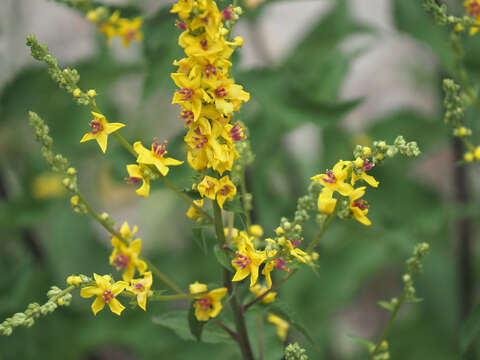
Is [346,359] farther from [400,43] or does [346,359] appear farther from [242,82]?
[400,43]

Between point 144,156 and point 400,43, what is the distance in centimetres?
433

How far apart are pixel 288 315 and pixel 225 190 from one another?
0.33 m

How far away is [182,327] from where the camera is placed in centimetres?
147

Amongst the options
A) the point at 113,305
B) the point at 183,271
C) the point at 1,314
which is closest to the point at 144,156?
the point at 113,305

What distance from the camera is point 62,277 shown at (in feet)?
9.47

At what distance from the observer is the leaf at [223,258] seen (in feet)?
3.89

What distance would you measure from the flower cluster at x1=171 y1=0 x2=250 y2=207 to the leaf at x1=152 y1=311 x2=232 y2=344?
0.44m

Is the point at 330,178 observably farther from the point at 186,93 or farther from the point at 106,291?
the point at 106,291

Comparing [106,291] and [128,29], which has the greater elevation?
[128,29]

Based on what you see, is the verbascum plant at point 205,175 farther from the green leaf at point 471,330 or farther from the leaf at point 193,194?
the green leaf at point 471,330

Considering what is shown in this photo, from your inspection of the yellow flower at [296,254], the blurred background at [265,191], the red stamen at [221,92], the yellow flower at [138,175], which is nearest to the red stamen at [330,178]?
the yellow flower at [296,254]

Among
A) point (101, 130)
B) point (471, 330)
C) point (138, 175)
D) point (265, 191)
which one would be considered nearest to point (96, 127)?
point (101, 130)

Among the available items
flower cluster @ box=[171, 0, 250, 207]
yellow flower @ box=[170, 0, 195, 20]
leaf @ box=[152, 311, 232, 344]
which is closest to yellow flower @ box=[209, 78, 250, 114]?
flower cluster @ box=[171, 0, 250, 207]

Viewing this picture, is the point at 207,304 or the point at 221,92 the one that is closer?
the point at 221,92
